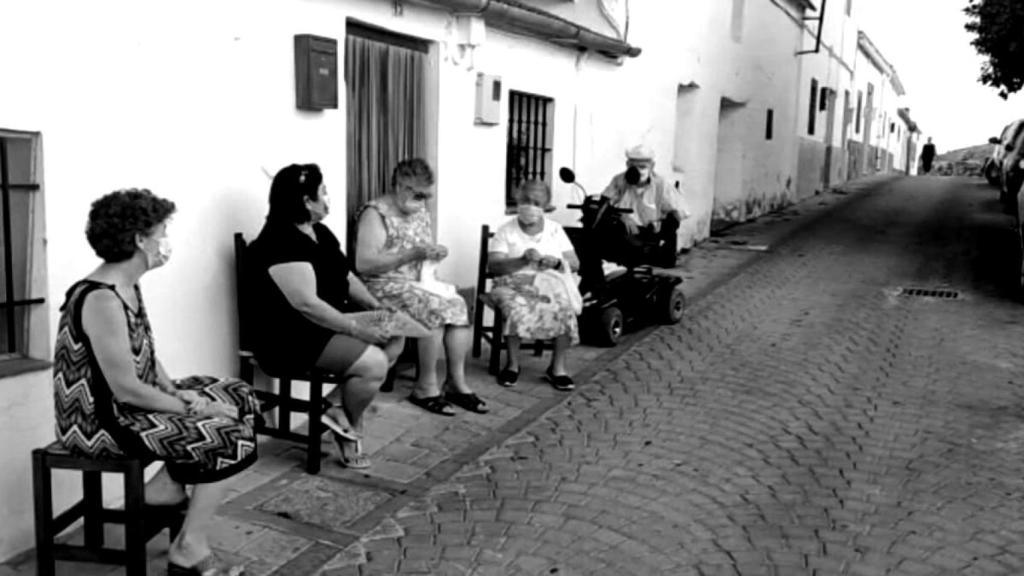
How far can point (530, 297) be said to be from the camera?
22.3 ft

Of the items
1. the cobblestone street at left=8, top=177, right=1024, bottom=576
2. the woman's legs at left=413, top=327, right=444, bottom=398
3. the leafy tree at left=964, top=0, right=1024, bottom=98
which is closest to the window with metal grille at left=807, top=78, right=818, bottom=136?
the leafy tree at left=964, top=0, right=1024, bottom=98

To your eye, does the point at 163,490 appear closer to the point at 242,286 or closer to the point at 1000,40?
the point at 242,286

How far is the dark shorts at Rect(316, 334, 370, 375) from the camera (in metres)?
4.89

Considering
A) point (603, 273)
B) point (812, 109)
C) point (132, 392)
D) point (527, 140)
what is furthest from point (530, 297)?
point (812, 109)

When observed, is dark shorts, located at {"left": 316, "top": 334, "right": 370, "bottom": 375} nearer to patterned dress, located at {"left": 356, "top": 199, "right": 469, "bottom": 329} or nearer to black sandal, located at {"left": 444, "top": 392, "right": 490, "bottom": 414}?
patterned dress, located at {"left": 356, "top": 199, "right": 469, "bottom": 329}

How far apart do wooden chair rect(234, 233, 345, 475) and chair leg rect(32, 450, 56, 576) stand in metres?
1.37

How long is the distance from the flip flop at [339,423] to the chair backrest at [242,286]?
56 cm

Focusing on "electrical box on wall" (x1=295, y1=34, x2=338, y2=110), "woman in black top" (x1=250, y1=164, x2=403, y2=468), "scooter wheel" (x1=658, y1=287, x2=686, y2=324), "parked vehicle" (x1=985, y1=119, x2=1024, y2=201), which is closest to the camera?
"woman in black top" (x1=250, y1=164, x2=403, y2=468)

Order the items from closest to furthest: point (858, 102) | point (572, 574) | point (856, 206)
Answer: point (572, 574)
point (856, 206)
point (858, 102)

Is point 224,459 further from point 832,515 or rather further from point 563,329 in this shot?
point 563,329

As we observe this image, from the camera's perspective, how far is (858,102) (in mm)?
30984

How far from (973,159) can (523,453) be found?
138 ft

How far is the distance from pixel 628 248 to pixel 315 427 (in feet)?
12.6

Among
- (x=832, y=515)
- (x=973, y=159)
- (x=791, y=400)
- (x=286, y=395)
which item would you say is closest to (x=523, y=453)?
(x=286, y=395)
